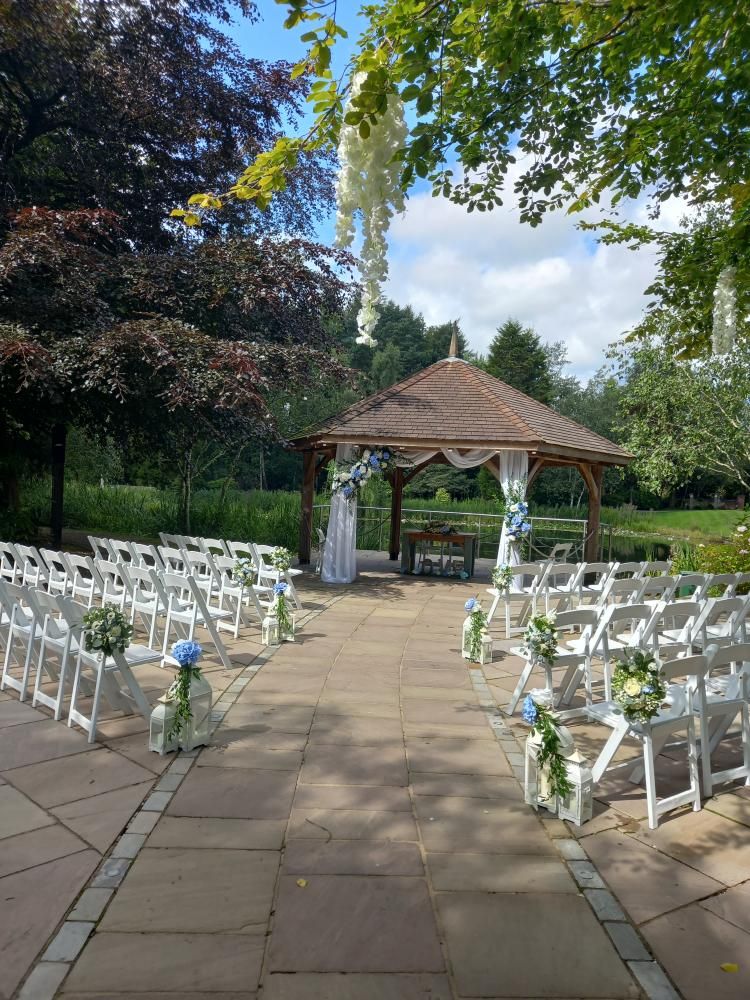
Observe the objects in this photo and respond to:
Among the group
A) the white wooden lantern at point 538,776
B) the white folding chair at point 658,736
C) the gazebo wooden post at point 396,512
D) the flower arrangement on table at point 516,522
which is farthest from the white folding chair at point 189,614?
the gazebo wooden post at point 396,512

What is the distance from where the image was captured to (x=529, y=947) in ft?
8.20

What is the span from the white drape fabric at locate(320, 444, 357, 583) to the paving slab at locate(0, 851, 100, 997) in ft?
30.7

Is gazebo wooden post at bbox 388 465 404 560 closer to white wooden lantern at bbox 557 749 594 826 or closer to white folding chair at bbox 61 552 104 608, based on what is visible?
white folding chair at bbox 61 552 104 608

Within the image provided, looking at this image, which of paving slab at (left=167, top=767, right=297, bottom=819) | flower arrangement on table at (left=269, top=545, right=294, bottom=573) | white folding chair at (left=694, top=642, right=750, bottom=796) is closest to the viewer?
paving slab at (left=167, top=767, right=297, bottom=819)

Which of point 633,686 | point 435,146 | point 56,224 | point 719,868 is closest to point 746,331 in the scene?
point 435,146

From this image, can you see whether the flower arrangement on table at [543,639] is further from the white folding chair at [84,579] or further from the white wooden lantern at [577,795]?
the white folding chair at [84,579]

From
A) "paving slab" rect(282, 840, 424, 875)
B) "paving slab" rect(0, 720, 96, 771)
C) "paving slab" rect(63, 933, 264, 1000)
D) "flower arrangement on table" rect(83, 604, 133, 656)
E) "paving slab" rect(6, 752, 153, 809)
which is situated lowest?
"paving slab" rect(63, 933, 264, 1000)

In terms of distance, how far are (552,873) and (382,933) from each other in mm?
A: 896

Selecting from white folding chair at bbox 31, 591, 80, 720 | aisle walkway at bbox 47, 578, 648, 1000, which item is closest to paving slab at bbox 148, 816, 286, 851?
aisle walkway at bbox 47, 578, 648, 1000

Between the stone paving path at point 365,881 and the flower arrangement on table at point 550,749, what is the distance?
195 millimetres

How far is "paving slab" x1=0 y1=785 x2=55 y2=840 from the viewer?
3260 mm

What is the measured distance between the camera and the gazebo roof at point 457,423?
12.2 m

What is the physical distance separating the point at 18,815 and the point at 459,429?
1012cm

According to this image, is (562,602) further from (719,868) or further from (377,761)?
(719,868)
